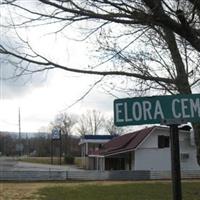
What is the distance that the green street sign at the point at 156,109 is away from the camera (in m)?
6.04

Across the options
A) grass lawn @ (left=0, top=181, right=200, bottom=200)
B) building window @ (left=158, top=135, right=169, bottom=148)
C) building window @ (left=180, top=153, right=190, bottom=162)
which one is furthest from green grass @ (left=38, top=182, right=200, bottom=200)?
building window @ (left=180, top=153, right=190, bottom=162)

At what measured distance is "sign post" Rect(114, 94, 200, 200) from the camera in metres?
6.04

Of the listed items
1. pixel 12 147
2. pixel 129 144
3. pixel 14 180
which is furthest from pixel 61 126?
pixel 14 180

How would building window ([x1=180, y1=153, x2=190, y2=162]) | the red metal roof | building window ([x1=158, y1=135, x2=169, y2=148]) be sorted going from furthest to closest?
1. building window ([x1=180, y1=153, x2=190, y2=162])
2. the red metal roof
3. building window ([x1=158, y1=135, x2=169, y2=148])

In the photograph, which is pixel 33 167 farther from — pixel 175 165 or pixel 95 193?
pixel 175 165

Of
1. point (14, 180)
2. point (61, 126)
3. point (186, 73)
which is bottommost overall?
point (14, 180)

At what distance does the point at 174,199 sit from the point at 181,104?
1.00 meters

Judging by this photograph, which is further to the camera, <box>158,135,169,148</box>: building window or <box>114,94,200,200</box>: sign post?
<box>158,135,169,148</box>: building window

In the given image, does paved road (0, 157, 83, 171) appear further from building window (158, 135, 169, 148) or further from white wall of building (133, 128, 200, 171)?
building window (158, 135, 169, 148)

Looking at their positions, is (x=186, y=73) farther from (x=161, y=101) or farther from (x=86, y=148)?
(x=86, y=148)

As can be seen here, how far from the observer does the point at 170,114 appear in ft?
19.8

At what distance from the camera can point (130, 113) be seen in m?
6.24

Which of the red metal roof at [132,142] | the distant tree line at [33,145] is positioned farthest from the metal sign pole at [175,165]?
the distant tree line at [33,145]

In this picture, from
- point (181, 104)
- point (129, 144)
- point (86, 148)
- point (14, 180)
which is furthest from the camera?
point (86, 148)
